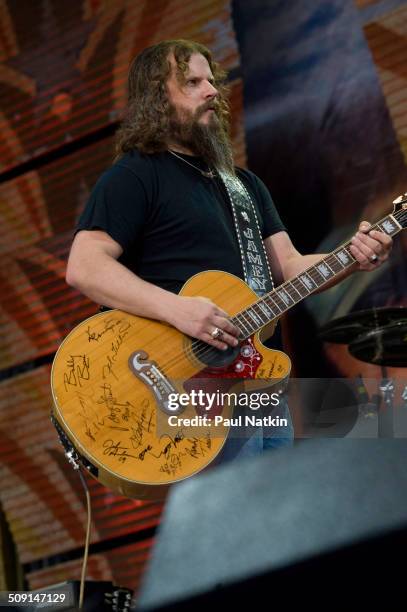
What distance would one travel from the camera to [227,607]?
1584 mm

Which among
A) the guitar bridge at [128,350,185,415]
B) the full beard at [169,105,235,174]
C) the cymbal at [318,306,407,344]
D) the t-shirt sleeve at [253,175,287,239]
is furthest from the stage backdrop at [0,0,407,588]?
the guitar bridge at [128,350,185,415]

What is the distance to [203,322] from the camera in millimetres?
2447

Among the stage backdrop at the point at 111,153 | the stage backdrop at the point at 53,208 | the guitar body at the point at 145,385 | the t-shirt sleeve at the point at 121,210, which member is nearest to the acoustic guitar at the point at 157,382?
the guitar body at the point at 145,385

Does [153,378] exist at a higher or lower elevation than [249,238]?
lower

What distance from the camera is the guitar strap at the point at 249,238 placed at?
2658 mm

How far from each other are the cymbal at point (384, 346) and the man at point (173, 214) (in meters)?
0.80

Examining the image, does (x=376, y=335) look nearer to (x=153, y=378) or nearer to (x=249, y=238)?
(x=249, y=238)

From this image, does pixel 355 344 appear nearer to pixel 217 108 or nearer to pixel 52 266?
pixel 217 108

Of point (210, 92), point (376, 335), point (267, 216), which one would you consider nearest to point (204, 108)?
point (210, 92)

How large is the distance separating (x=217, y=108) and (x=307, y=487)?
1625 mm

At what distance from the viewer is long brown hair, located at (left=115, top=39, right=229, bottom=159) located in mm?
2834

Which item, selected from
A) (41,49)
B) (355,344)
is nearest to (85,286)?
(355,344)

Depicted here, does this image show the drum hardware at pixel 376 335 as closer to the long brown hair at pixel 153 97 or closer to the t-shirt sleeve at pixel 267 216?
the t-shirt sleeve at pixel 267 216

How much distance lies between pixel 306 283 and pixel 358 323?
1.11 metres
